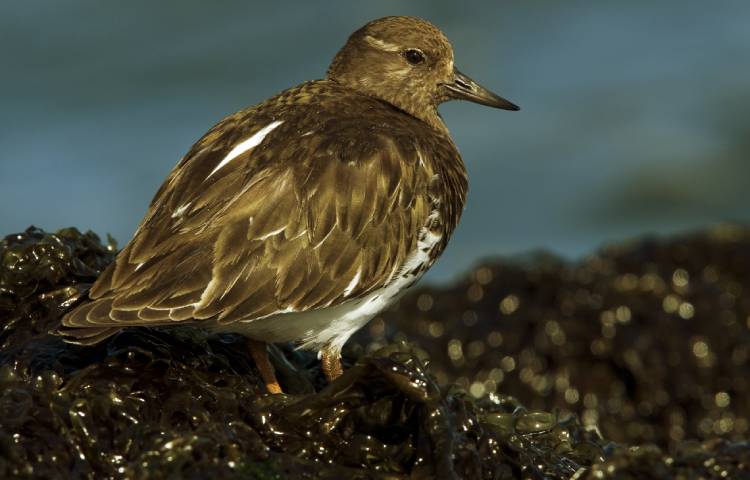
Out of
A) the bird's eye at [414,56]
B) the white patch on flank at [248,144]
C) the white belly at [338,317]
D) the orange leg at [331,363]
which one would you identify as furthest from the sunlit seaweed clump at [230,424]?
the bird's eye at [414,56]

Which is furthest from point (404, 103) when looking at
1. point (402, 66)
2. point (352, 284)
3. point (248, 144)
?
point (352, 284)

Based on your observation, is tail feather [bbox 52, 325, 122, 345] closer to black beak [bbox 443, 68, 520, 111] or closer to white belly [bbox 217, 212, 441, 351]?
white belly [bbox 217, 212, 441, 351]

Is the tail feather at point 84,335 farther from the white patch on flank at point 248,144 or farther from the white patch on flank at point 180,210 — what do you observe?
the white patch on flank at point 248,144

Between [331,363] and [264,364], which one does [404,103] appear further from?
[264,364]

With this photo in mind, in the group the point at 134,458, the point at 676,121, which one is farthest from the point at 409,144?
the point at 676,121

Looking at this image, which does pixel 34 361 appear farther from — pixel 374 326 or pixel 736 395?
pixel 736 395

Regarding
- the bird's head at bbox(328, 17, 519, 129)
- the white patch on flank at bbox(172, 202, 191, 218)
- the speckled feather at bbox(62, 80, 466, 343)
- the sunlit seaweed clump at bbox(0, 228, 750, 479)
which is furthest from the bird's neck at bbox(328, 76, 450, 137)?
the sunlit seaweed clump at bbox(0, 228, 750, 479)
